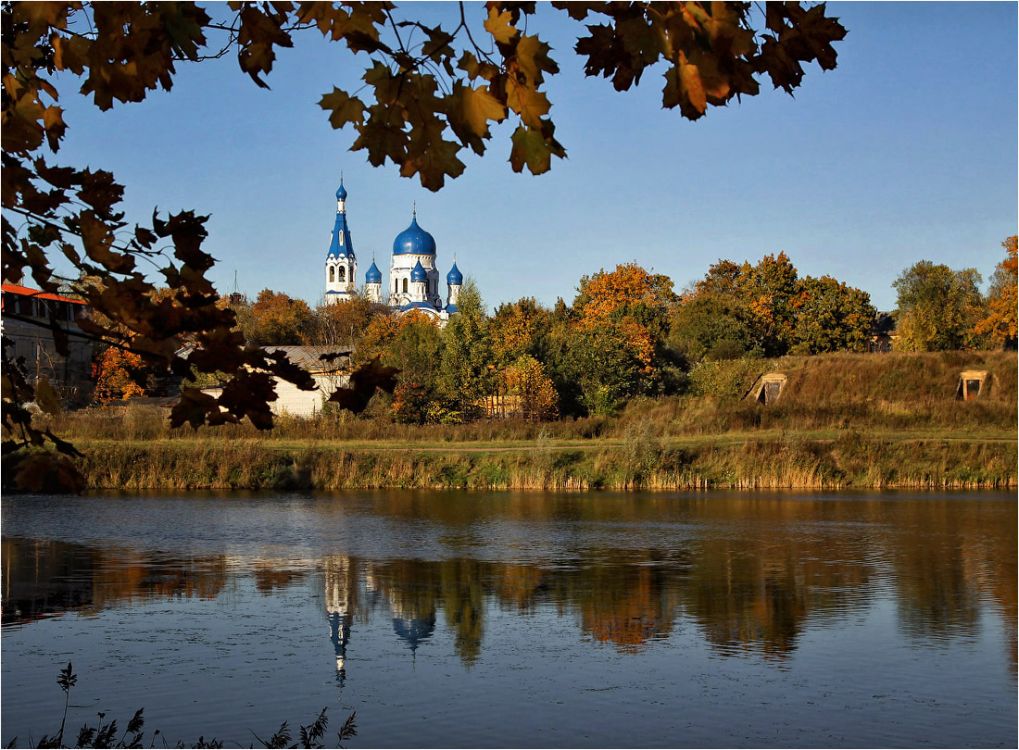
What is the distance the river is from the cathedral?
11263 cm

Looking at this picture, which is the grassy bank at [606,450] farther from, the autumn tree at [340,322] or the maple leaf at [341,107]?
the autumn tree at [340,322]

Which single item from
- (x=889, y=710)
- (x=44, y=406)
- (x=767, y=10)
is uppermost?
(x=767, y=10)

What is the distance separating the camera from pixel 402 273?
14938cm

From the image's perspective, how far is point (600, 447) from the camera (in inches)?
1726

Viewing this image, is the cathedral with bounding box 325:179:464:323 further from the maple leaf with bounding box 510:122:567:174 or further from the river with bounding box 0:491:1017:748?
the maple leaf with bounding box 510:122:567:174

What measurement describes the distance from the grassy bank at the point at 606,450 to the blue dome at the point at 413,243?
9771 cm

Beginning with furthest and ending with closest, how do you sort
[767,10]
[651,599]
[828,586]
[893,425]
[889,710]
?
[893,425] < [828,586] < [651,599] < [889,710] < [767,10]

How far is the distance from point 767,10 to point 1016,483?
3811 cm

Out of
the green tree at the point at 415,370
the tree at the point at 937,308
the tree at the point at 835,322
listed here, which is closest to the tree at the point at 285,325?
the green tree at the point at 415,370

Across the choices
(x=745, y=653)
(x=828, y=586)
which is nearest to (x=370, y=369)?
(x=745, y=653)

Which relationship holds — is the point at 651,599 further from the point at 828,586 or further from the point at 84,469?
the point at 84,469

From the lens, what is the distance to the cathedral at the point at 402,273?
145875mm

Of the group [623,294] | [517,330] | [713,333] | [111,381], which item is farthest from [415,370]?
[623,294]

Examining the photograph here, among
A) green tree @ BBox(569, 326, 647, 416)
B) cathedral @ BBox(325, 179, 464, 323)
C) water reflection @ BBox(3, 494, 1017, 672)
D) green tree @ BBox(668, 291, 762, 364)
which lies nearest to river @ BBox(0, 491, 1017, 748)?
water reflection @ BBox(3, 494, 1017, 672)
